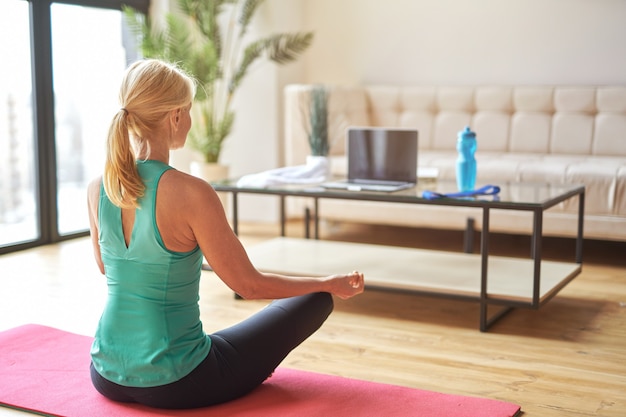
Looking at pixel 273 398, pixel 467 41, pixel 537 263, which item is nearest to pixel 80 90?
pixel 467 41

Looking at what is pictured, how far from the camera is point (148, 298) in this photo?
200 cm

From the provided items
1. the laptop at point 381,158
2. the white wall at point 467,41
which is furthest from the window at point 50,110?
the laptop at point 381,158

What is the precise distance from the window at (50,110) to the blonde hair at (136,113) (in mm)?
2789

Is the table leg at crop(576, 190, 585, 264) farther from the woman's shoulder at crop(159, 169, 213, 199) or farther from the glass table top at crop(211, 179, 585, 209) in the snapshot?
the woman's shoulder at crop(159, 169, 213, 199)

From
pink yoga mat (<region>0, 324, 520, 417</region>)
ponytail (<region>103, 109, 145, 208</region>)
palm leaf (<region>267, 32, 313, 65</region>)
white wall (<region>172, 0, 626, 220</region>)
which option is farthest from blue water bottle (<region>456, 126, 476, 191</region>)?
palm leaf (<region>267, 32, 313, 65</region>)

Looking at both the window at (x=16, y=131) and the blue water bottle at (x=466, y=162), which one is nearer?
the blue water bottle at (x=466, y=162)

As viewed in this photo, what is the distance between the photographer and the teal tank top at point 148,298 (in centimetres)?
198

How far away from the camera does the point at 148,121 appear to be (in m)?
2.01

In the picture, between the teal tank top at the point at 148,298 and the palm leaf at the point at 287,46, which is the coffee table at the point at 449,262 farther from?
the palm leaf at the point at 287,46

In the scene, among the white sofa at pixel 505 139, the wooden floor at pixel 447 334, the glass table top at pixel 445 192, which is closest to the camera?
the wooden floor at pixel 447 334

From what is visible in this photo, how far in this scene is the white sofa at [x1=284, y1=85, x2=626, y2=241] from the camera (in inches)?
167

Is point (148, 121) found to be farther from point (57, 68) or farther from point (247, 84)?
point (247, 84)

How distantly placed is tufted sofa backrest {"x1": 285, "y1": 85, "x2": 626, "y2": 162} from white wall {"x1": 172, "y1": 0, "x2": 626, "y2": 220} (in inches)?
9.3

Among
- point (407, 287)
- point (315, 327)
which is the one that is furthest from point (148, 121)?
point (407, 287)
